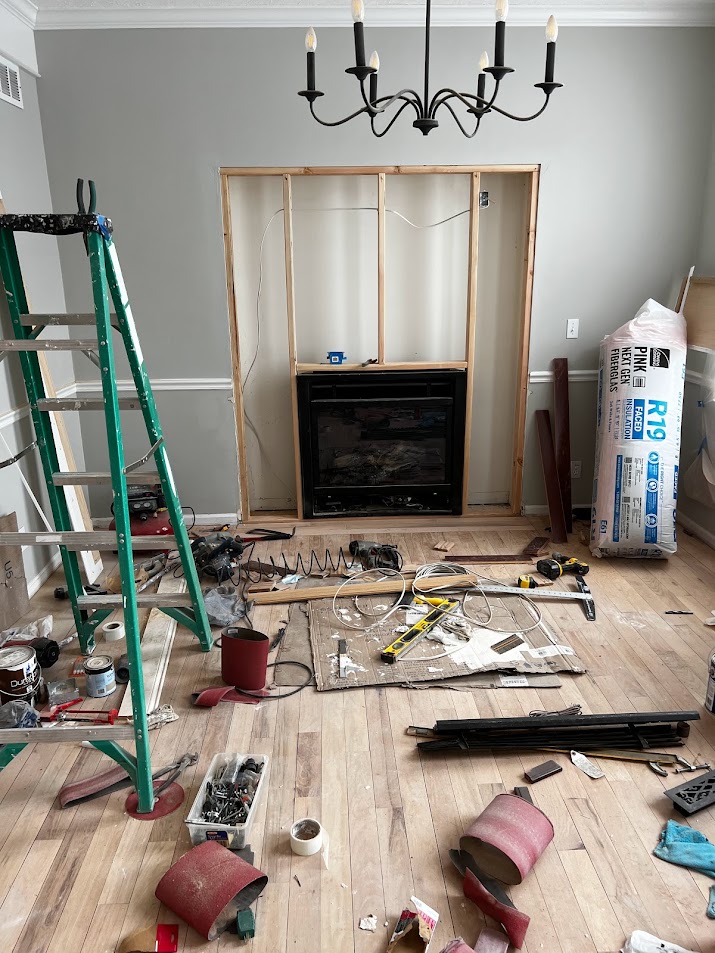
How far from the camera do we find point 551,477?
14.7 feet

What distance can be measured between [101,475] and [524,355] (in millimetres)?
2899

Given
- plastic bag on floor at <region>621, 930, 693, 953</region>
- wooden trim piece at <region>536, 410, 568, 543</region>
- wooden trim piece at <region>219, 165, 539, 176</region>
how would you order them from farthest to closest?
wooden trim piece at <region>536, 410, 568, 543</region> < wooden trim piece at <region>219, 165, 539, 176</region> < plastic bag on floor at <region>621, 930, 693, 953</region>

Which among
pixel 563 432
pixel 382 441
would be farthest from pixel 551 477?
pixel 382 441

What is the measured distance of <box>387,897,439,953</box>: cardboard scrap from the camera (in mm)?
1753

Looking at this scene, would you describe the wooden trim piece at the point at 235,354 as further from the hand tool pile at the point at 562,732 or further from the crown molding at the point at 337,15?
the hand tool pile at the point at 562,732

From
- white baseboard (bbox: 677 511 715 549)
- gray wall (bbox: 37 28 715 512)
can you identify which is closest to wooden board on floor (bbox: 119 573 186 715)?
gray wall (bbox: 37 28 715 512)

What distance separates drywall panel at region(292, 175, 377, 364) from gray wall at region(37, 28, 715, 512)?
28 cm

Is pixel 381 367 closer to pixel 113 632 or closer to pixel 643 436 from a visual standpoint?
pixel 643 436

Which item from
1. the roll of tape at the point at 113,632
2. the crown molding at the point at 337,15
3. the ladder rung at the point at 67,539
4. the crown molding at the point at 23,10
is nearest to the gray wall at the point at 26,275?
the crown molding at the point at 23,10

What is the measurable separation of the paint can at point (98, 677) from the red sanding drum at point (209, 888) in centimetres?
98

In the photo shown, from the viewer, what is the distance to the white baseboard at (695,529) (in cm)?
421

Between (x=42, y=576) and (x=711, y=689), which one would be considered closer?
(x=711, y=689)

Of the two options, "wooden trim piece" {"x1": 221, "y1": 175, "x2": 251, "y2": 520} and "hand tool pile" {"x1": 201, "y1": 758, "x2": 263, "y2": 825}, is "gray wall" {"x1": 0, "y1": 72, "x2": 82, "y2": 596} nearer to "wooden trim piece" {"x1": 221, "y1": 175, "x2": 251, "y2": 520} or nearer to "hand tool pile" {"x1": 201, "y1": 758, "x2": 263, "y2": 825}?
"wooden trim piece" {"x1": 221, "y1": 175, "x2": 251, "y2": 520}

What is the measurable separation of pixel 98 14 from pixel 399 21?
1.62m
